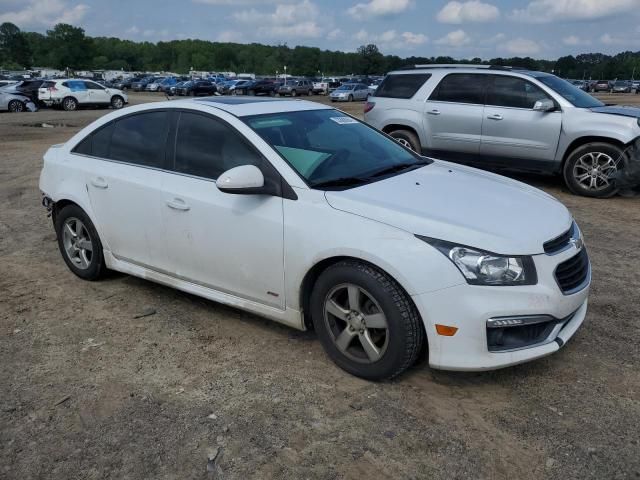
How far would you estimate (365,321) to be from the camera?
3.24 meters

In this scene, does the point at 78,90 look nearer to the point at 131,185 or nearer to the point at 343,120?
the point at 131,185

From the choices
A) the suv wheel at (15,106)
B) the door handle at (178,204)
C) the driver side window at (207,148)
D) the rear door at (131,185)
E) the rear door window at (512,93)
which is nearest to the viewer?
the driver side window at (207,148)

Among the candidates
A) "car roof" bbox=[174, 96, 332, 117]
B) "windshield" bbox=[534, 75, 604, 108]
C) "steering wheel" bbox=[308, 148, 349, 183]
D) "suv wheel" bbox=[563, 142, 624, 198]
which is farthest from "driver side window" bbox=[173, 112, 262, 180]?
"windshield" bbox=[534, 75, 604, 108]

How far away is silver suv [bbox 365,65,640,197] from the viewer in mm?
8047

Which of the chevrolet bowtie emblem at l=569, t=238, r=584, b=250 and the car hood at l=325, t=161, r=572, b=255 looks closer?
the car hood at l=325, t=161, r=572, b=255

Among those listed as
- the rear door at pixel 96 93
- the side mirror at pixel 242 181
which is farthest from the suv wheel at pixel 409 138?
the rear door at pixel 96 93

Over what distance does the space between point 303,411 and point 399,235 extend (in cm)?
110

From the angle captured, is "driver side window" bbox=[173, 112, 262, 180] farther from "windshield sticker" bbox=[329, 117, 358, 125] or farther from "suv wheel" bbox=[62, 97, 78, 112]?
"suv wheel" bbox=[62, 97, 78, 112]

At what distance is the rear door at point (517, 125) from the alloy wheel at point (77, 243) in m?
6.21

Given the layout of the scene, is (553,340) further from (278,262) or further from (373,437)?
(278,262)

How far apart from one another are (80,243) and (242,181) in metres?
2.21

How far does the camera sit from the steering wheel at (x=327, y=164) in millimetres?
3592

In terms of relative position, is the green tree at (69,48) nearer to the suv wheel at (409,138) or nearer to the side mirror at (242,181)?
the suv wheel at (409,138)

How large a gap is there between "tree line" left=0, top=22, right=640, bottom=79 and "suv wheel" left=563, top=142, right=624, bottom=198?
8305 centimetres
